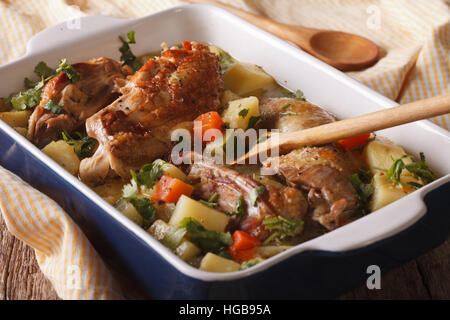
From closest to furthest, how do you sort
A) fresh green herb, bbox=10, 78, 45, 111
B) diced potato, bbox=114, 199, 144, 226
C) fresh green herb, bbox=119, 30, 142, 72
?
diced potato, bbox=114, 199, 144, 226 → fresh green herb, bbox=10, 78, 45, 111 → fresh green herb, bbox=119, 30, 142, 72

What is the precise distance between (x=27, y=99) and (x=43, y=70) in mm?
332

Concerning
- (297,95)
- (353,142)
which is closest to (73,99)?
(297,95)

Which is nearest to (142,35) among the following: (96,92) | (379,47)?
(96,92)

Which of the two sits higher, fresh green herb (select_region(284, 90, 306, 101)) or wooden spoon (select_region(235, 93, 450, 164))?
wooden spoon (select_region(235, 93, 450, 164))

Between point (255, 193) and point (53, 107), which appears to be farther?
point (53, 107)

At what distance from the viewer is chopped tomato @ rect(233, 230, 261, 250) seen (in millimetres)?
3016

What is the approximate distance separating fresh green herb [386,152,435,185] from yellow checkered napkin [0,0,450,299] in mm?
1046

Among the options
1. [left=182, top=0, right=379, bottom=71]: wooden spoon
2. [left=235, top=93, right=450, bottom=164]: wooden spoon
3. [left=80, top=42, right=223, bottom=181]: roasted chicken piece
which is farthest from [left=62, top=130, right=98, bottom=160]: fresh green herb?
[left=182, top=0, right=379, bottom=71]: wooden spoon

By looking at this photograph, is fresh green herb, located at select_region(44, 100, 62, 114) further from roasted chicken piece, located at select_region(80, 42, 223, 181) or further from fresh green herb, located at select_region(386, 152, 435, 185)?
fresh green herb, located at select_region(386, 152, 435, 185)

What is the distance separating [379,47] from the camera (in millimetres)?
5363

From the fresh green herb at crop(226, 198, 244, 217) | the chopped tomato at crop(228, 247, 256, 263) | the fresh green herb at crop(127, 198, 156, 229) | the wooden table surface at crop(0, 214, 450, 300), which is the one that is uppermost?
the fresh green herb at crop(226, 198, 244, 217)

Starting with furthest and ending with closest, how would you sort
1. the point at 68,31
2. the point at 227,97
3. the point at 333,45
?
the point at 333,45 < the point at 68,31 < the point at 227,97

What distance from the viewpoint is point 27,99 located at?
13.6 ft

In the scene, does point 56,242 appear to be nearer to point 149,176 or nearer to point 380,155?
point 149,176
